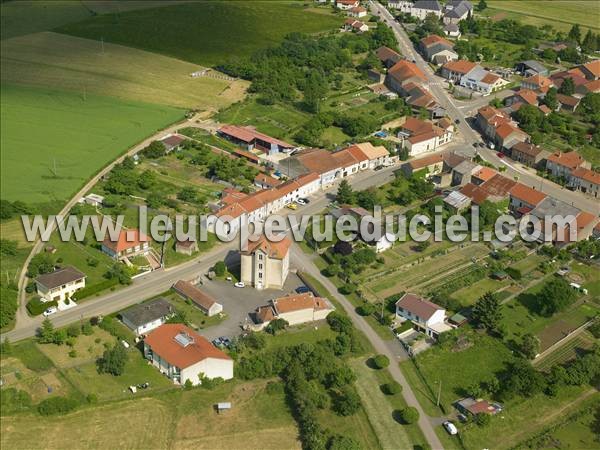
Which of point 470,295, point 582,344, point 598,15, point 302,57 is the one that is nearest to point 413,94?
point 302,57

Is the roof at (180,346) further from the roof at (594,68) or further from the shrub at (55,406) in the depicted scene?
the roof at (594,68)

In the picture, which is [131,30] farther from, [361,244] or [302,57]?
[361,244]

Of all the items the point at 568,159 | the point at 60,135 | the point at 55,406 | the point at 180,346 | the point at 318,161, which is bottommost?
the point at 60,135

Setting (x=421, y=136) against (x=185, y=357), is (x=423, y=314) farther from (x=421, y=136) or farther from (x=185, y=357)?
(x=421, y=136)

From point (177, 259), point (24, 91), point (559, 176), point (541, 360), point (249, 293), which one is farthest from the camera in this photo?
point (24, 91)

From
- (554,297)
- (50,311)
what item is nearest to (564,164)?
(554,297)

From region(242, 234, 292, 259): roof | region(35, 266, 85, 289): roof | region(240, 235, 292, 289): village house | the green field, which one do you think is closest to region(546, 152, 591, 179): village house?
region(240, 235, 292, 289): village house
